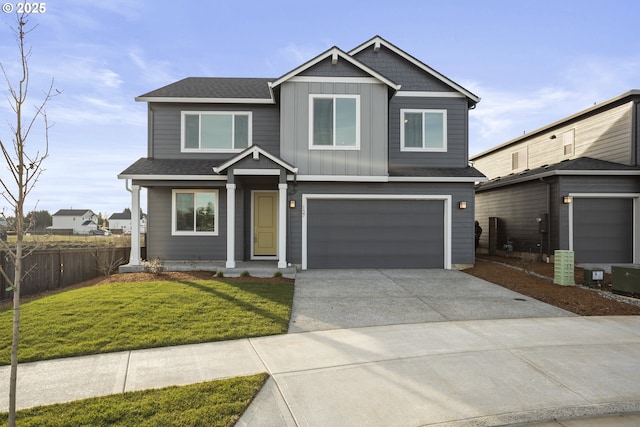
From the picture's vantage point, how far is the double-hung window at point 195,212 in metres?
12.2

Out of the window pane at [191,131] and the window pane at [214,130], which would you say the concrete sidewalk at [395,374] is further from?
the window pane at [191,131]

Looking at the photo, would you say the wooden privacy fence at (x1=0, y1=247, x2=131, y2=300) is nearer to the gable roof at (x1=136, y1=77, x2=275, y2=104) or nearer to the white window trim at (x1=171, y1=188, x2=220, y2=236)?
the white window trim at (x1=171, y1=188, x2=220, y2=236)

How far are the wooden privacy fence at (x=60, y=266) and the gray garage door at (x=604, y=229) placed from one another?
1600cm

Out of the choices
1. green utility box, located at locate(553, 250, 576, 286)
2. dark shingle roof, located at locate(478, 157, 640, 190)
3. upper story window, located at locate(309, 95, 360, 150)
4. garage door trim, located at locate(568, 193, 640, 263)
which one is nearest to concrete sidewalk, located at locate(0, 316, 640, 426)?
green utility box, located at locate(553, 250, 576, 286)

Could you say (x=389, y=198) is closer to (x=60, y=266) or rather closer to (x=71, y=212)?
(x=60, y=266)

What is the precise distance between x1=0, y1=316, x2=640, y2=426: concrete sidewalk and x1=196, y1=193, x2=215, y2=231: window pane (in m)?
7.67

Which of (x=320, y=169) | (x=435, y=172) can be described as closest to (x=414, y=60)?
(x=435, y=172)

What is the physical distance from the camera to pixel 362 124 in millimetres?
11172

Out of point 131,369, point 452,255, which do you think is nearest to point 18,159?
point 131,369

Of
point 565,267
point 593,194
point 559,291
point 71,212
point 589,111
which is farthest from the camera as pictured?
point 71,212

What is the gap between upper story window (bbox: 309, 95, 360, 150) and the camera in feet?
36.6

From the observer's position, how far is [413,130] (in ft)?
41.9

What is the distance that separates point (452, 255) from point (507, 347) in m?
7.08

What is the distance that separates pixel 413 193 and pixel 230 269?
6.19 m
